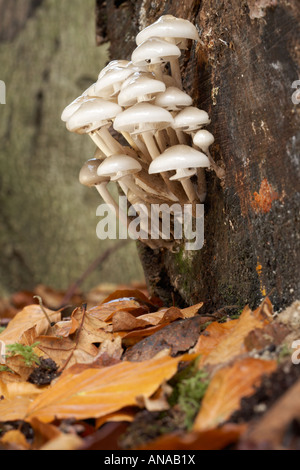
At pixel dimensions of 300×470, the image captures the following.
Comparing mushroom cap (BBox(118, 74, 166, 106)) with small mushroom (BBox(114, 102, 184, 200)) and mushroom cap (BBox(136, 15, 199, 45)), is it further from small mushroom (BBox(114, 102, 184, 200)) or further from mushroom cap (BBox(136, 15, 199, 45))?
mushroom cap (BBox(136, 15, 199, 45))

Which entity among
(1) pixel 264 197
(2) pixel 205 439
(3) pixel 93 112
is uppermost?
(3) pixel 93 112

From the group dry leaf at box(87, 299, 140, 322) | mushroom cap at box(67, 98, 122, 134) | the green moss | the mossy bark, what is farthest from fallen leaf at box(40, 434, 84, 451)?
the mossy bark

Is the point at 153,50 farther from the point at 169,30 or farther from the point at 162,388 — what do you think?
the point at 162,388

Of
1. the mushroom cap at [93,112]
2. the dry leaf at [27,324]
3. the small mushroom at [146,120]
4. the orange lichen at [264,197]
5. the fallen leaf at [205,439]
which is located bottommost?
the dry leaf at [27,324]

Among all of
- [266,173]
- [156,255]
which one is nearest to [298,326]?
[266,173]

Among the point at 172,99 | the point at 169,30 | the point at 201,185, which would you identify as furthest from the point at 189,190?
the point at 169,30

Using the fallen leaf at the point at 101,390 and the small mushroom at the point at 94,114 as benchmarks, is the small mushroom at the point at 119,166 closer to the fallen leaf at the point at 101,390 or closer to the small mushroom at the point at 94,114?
the small mushroom at the point at 94,114

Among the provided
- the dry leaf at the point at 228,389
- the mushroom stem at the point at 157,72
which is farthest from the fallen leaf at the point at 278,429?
the mushroom stem at the point at 157,72

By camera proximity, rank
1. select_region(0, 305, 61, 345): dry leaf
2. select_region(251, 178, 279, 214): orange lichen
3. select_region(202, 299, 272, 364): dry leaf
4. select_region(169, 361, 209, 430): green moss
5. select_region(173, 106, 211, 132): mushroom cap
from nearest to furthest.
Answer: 1. select_region(169, 361, 209, 430): green moss
2. select_region(202, 299, 272, 364): dry leaf
3. select_region(251, 178, 279, 214): orange lichen
4. select_region(173, 106, 211, 132): mushroom cap
5. select_region(0, 305, 61, 345): dry leaf
